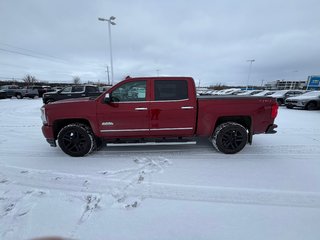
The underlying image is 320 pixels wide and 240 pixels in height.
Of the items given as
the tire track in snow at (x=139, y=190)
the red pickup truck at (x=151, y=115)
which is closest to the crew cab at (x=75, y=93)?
the red pickup truck at (x=151, y=115)

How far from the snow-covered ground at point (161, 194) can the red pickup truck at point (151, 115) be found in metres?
0.46

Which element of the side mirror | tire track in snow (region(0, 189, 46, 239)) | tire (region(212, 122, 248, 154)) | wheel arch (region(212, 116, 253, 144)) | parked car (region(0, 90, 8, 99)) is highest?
the side mirror

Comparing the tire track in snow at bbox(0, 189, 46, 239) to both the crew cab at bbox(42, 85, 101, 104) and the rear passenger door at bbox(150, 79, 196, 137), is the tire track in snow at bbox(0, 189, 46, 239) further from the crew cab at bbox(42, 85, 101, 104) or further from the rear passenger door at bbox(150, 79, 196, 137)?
the crew cab at bbox(42, 85, 101, 104)

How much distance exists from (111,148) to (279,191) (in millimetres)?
3864

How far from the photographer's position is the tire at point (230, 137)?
4.37 meters

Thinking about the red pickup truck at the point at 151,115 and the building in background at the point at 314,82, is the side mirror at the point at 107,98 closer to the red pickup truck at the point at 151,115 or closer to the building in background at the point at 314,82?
the red pickup truck at the point at 151,115

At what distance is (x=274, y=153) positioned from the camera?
4578 millimetres

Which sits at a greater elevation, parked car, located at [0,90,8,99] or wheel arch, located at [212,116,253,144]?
wheel arch, located at [212,116,253,144]

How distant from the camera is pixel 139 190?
3.03 m

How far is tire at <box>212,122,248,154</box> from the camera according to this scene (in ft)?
14.3

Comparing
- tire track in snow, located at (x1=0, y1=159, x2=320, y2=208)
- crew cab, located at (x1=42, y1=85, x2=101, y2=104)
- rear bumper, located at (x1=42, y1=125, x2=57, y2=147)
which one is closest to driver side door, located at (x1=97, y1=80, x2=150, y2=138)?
tire track in snow, located at (x1=0, y1=159, x2=320, y2=208)

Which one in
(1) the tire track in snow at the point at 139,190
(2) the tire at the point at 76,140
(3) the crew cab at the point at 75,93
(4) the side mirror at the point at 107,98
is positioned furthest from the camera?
(3) the crew cab at the point at 75,93

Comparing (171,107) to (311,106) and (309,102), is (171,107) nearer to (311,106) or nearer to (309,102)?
(309,102)

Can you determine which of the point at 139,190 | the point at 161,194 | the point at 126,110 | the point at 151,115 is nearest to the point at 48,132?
the point at 126,110
